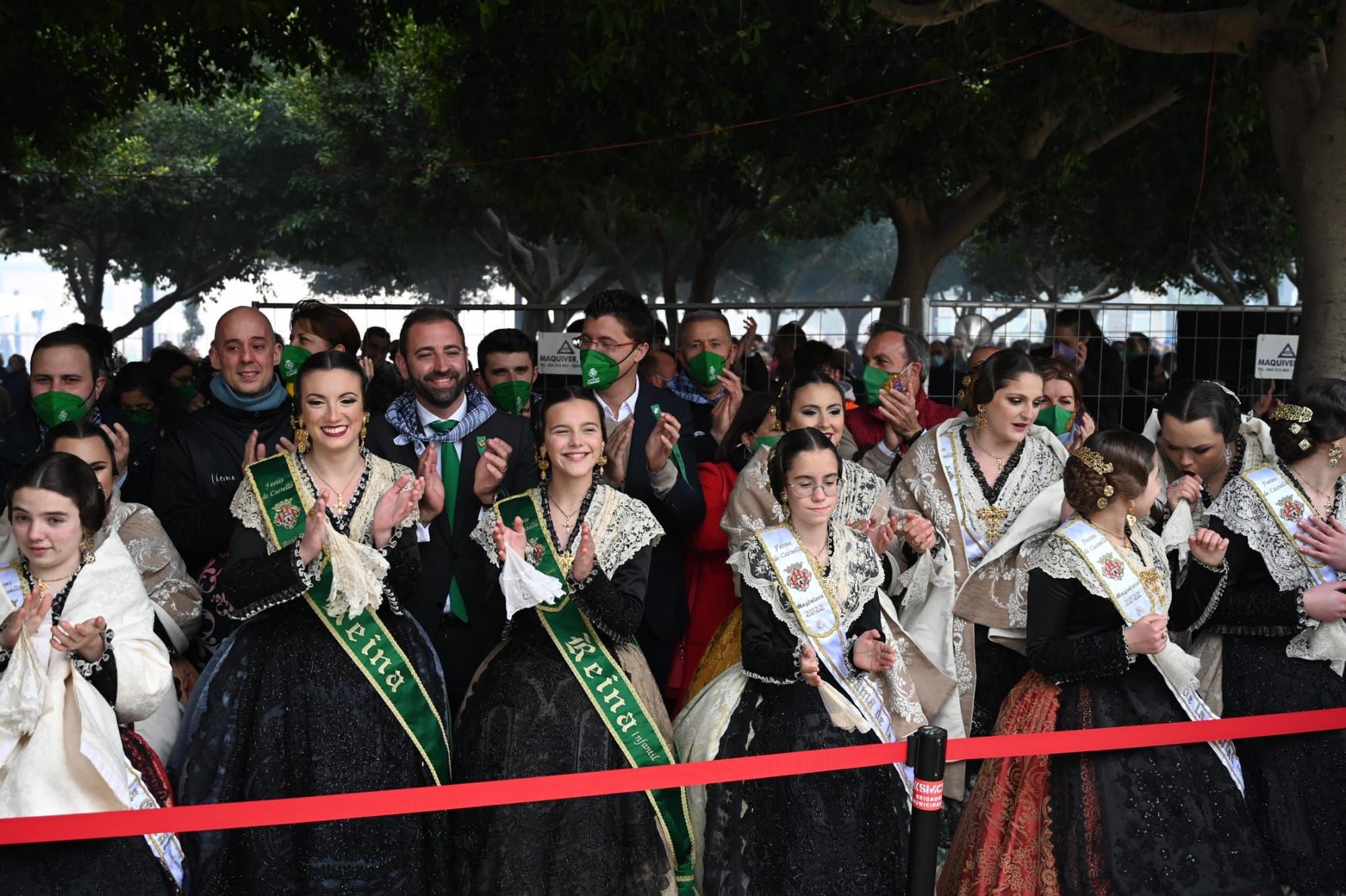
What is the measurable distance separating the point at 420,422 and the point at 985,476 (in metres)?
1.88

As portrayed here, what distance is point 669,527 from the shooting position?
14.6 feet

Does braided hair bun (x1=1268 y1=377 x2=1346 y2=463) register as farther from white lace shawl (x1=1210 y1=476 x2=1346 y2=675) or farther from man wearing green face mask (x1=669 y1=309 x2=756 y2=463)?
man wearing green face mask (x1=669 y1=309 x2=756 y2=463)

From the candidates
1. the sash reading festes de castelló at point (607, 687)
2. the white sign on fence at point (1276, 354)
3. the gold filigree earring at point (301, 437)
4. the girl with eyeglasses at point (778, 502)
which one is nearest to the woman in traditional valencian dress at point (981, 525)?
the girl with eyeglasses at point (778, 502)

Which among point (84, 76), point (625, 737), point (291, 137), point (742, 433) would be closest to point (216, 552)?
point (625, 737)

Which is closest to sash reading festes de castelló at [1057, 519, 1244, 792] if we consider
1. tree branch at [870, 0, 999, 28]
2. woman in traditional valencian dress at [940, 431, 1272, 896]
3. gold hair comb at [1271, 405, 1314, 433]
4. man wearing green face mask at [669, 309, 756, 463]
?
woman in traditional valencian dress at [940, 431, 1272, 896]

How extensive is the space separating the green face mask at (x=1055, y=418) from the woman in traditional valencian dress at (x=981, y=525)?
44cm

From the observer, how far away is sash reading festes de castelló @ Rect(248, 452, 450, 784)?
11.7ft

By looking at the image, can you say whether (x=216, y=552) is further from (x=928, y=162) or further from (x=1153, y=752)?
(x=928, y=162)

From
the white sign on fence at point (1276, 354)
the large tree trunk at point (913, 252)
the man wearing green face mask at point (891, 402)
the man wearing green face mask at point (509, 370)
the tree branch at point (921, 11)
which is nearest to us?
the man wearing green face mask at point (891, 402)

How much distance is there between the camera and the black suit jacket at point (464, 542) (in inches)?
161

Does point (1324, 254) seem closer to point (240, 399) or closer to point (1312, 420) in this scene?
point (1312, 420)

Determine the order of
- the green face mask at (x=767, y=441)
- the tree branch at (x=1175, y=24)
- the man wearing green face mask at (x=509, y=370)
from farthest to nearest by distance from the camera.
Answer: the tree branch at (x=1175, y=24)
the man wearing green face mask at (x=509, y=370)
the green face mask at (x=767, y=441)

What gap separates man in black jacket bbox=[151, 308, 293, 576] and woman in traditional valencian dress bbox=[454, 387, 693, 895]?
0.89 m

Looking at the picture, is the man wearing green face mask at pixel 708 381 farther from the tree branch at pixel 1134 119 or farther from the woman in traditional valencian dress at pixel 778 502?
the tree branch at pixel 1134 119
